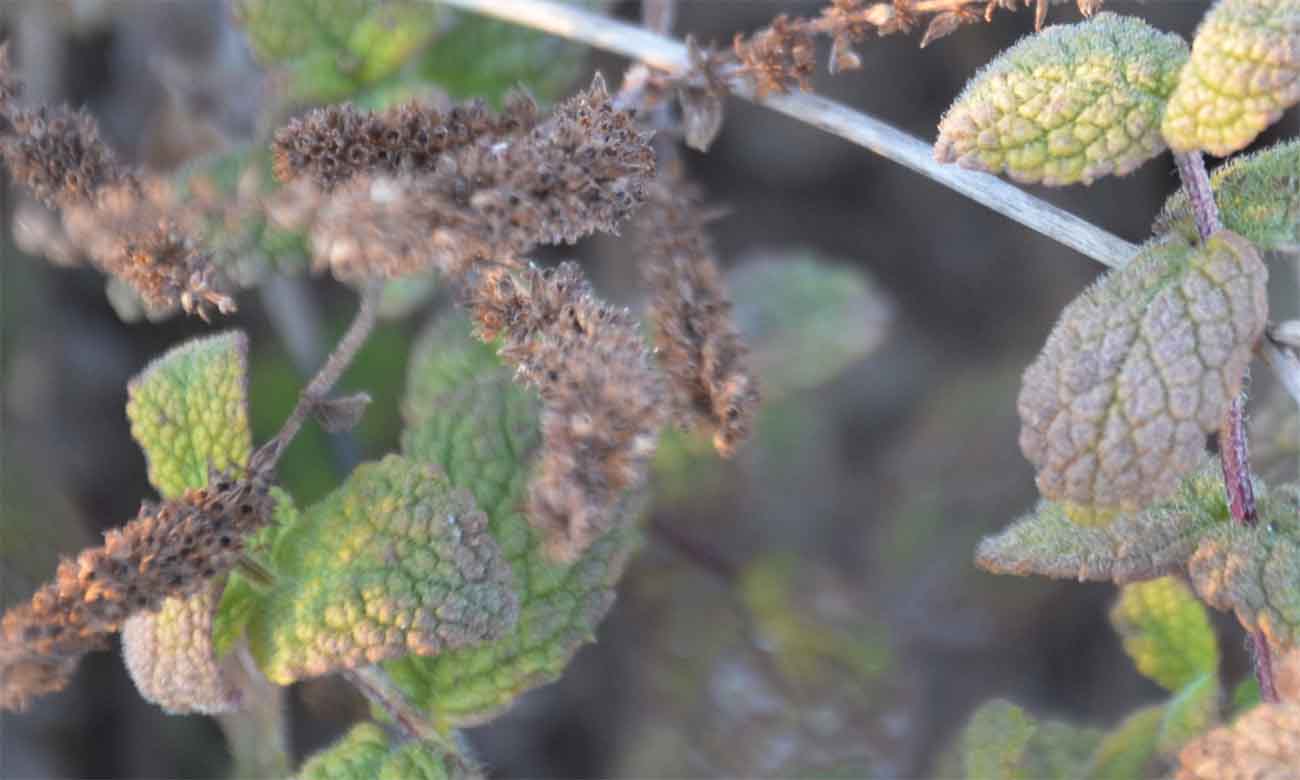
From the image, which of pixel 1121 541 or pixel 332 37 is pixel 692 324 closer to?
pixel 1121 541

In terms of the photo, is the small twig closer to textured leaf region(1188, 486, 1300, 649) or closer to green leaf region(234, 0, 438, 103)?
green leaf region(234, 0, 438, 103)

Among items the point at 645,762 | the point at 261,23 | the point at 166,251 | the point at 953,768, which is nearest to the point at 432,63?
the point at 261,23

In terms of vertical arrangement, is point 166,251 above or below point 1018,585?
below

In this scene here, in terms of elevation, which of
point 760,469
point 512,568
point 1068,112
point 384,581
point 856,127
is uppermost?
point 760,469

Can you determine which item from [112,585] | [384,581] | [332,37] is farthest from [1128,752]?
[332,37]

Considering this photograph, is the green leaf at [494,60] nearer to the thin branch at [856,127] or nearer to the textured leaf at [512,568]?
the thin branch at [856,127]

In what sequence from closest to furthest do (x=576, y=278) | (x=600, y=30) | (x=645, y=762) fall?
(x=576, y=278)
(x=600, y=30)
(x=645, y=762)

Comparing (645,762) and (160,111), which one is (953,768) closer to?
(645,762)

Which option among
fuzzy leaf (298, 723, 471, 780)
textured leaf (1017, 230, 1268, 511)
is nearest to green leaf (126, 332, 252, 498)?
fuzzy leaf (298, 723, 471, 780)
